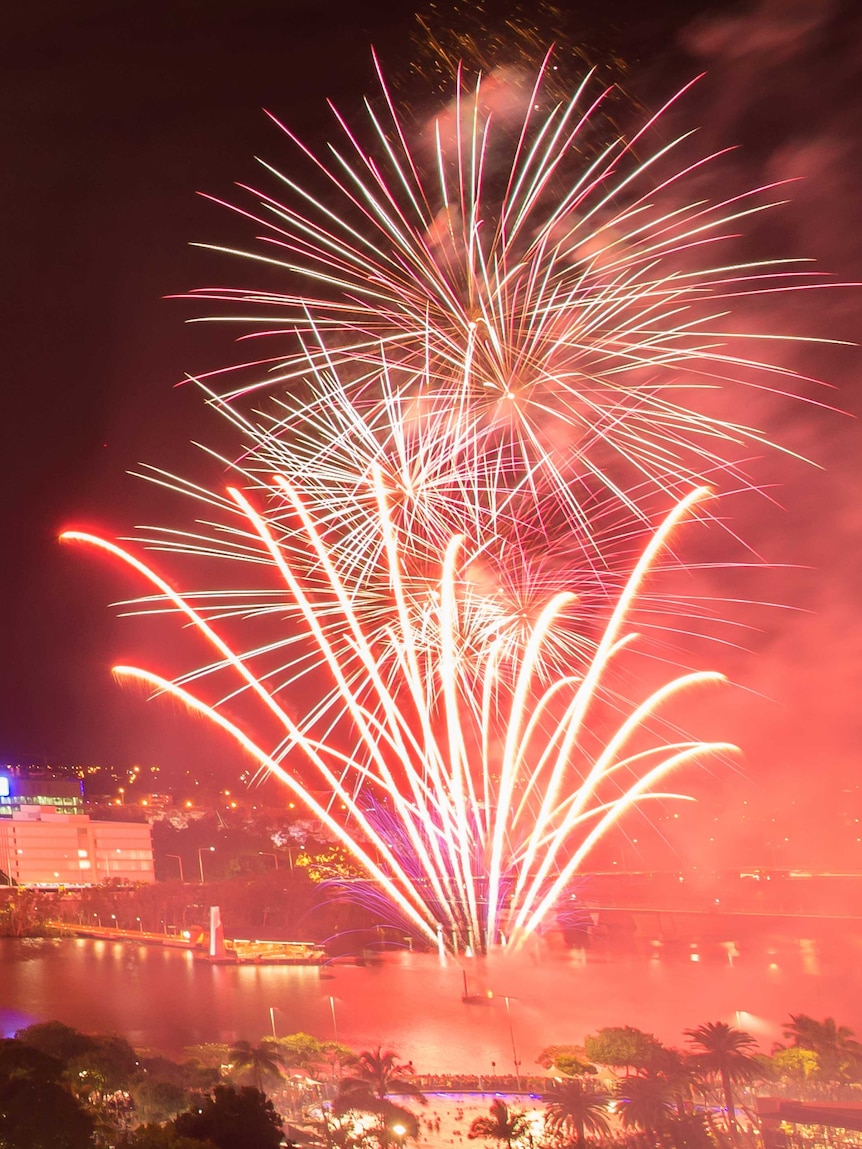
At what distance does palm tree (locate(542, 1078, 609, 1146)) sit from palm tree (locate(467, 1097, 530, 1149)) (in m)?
0.28

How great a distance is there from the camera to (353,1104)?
977 centimetres

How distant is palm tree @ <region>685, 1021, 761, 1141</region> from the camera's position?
35.1ft

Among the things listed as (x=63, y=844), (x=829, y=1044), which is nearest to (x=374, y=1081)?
(x=829, y=1044)

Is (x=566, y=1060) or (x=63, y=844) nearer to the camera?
(x=566, y=1060)

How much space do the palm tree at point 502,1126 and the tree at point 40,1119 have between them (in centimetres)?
358

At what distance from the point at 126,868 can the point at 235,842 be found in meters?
2.06

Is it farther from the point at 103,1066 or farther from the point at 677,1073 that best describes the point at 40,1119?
the point at 677,1073

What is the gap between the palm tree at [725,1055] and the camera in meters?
10.7

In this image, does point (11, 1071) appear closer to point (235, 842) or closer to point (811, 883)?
point (235, 842)

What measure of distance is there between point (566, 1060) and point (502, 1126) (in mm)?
1362

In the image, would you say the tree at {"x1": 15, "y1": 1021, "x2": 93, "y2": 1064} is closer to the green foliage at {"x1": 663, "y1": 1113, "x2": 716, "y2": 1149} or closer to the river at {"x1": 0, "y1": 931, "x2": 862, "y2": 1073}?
the river at {"x1": 0, "y1": 931, "x2": 862, "y2": 1073}

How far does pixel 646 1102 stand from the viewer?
9.95 m

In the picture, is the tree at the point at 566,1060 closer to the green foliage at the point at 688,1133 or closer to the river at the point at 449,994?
the river at the point at 449,994

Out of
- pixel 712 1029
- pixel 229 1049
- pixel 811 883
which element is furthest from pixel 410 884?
pixel 811 883
